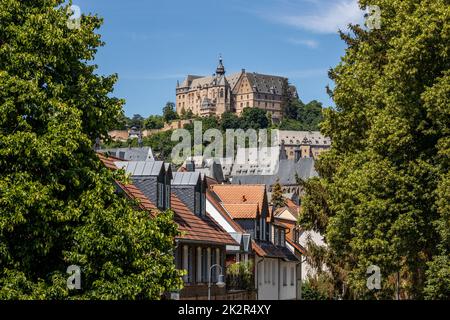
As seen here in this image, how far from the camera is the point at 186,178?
138 feet

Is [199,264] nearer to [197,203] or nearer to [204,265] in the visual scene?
[204,265]

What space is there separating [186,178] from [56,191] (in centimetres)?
2107

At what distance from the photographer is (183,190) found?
41.4 metres

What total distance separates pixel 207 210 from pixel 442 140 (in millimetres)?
20128

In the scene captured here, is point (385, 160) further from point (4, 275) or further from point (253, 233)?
point (253, 233)

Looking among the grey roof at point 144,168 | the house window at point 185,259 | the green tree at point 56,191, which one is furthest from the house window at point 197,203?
the green tree at point 56,191

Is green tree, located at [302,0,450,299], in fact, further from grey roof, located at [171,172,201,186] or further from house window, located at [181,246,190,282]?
grey roof, located at [171,172,201,186]

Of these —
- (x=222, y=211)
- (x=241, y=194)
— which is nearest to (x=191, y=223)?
(x=222, y=211)

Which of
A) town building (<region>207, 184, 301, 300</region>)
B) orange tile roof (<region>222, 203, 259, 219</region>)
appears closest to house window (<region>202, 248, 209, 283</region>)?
town building (<region>207, 184, 301, 300</region>)

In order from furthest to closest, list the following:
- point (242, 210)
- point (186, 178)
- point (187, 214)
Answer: point (242, 210)
point (186, 178)
point (187, 214)

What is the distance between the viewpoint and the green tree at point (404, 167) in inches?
1198

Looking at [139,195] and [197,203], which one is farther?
[197,203]

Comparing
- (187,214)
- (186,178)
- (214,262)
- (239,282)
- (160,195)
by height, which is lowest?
(239,282)
